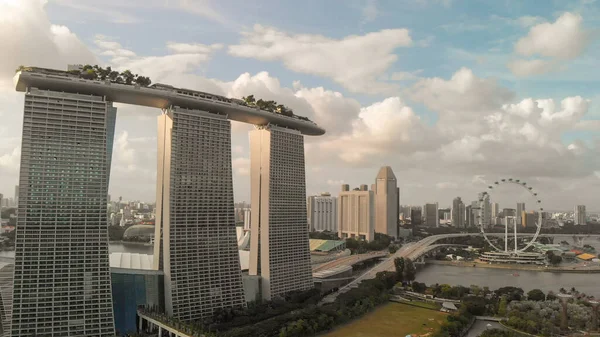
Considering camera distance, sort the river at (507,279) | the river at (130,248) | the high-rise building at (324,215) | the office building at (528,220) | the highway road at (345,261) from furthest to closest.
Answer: the office building at (528,220), the high-rise building at (324,215), the river at (130,248), the highway road at (345,261), the river at (507,279)

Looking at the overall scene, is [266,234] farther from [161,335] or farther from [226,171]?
[161,335]

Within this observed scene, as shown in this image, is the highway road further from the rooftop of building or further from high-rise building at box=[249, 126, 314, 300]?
the rooftop of building

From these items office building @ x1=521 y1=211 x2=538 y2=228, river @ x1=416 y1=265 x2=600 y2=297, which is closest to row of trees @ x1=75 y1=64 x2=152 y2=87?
river @ x1=416 y1=265 x2=600 y2=297

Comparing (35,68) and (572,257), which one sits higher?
(35,68)

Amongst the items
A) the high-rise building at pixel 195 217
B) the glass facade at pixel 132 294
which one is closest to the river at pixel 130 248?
the high-rise building at pixel 195 217

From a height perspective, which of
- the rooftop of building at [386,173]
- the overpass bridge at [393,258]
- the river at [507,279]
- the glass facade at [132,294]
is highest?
the rooftop of building at [386,173]

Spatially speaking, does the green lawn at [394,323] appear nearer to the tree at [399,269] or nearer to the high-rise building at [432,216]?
the tree at [399,269]

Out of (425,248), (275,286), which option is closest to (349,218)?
(425,248)
